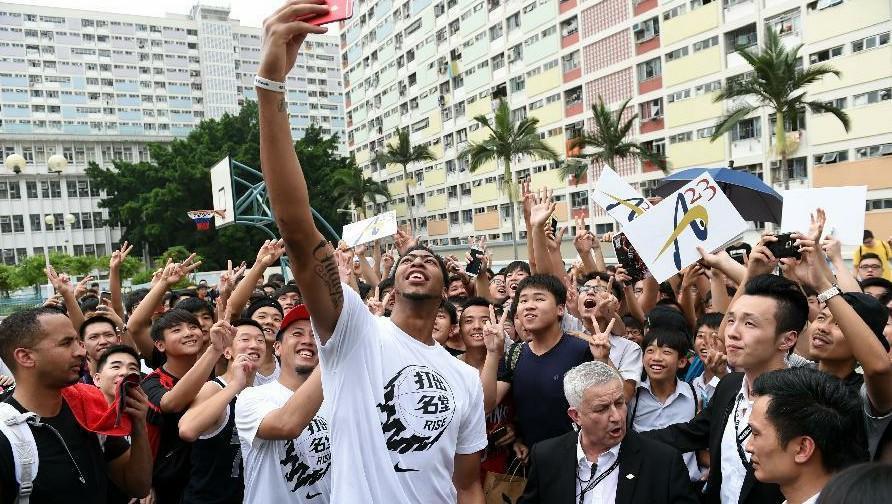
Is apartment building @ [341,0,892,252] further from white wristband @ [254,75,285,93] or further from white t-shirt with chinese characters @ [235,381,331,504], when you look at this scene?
white wristband @ [254,75,285,93]

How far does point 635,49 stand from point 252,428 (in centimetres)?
3229

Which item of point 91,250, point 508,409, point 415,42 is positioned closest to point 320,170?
point 415,42

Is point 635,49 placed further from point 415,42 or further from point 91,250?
point 91,250

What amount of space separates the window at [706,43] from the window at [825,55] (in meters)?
4.23

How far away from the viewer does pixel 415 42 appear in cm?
5284

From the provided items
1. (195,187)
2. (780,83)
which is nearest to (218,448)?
(780,83)

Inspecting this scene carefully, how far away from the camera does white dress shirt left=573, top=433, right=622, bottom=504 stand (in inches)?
126

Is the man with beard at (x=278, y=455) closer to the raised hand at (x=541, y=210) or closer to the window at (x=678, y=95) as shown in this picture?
the raised hand at (x=541, y=210)

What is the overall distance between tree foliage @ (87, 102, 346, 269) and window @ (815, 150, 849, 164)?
1124 inches

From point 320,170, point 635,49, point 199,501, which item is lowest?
point 199,501

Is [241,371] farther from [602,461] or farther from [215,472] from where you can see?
[602,461]

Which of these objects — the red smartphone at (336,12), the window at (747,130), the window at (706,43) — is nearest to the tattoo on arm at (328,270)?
the red smartphone at (336,12)

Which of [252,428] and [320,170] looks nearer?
[252,428]

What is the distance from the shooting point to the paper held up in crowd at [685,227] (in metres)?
5.60
